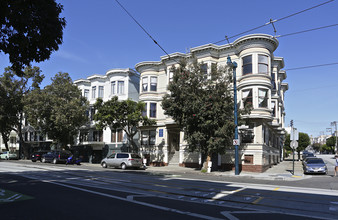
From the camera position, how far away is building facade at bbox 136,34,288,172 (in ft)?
81.4

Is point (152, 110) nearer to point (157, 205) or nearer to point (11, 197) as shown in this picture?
point (11, 197)

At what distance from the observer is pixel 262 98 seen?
25016mm

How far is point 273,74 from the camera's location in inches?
1182

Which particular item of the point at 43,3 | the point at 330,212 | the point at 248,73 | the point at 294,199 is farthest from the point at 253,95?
the point at 43,3

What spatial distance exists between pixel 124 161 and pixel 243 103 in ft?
41.7

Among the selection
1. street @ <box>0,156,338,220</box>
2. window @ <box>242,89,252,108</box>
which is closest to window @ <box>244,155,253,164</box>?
window @ <box>242,89,252,108</box>

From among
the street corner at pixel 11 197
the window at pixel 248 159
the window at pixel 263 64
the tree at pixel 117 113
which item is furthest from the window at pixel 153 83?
the street corner at pixel 11 197

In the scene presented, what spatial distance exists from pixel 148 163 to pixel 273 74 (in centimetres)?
1754

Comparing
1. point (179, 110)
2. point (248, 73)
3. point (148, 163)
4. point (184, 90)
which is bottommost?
point (148, 163)

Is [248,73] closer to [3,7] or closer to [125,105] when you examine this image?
[125,105]

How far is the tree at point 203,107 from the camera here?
70.1 feet

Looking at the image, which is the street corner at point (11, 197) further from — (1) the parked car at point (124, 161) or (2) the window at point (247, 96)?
(2) the window at point (247, 96)

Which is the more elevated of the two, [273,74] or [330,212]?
[273,74]

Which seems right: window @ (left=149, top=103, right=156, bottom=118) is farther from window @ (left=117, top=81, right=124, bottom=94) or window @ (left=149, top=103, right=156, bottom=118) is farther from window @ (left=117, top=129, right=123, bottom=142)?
window @ (left=117, top=81, right=124, bottom=94)
